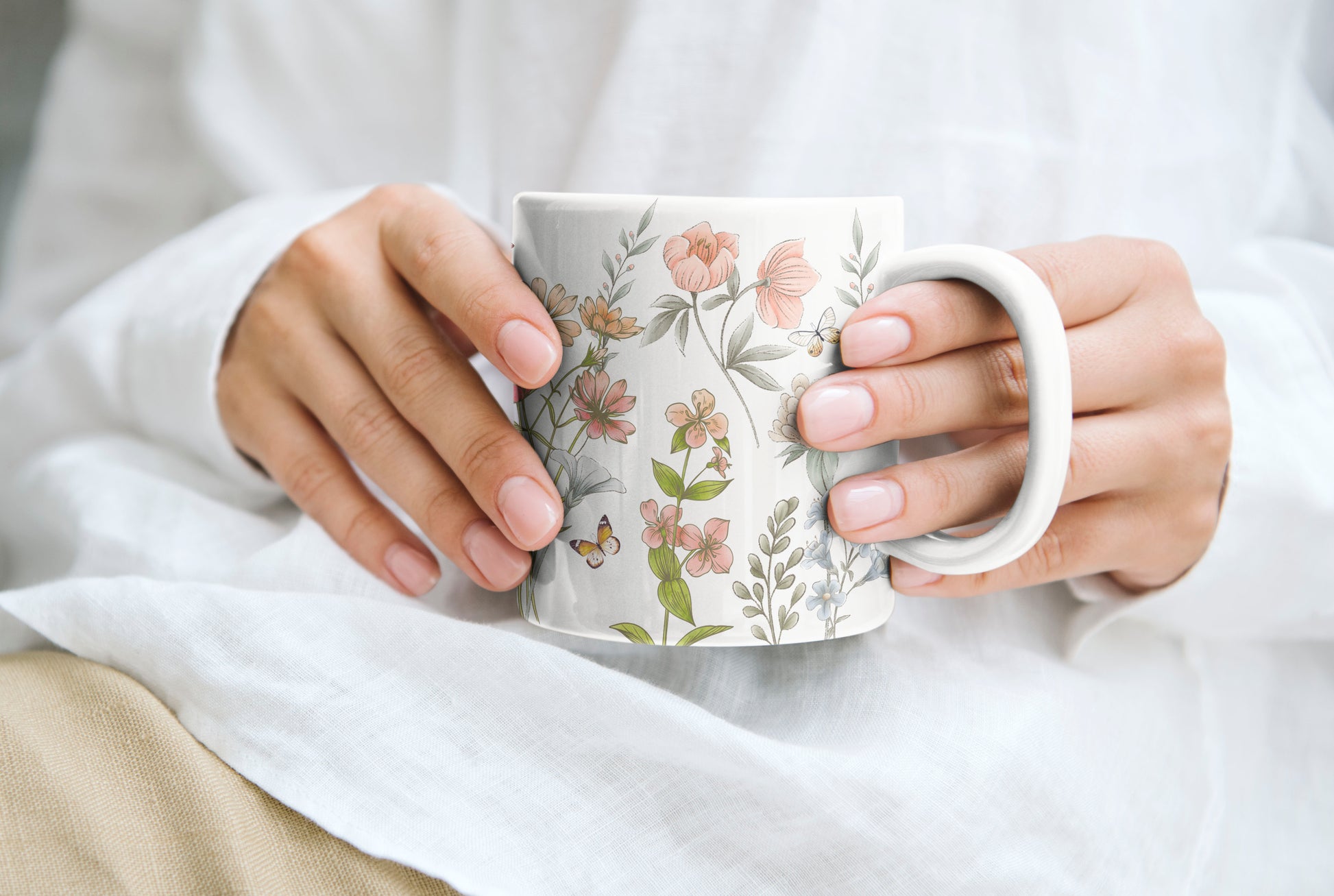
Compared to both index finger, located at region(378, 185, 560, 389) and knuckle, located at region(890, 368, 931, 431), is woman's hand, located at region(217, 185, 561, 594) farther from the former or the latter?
knuckle, located at region(890, 368, 931, 431)

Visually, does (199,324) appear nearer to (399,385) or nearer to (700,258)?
(399,385)

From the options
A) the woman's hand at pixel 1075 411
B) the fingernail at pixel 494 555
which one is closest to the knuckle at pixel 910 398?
the woman's hand at pixel 1075 411

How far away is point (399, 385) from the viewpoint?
21.2 inches

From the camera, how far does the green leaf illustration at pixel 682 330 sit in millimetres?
407

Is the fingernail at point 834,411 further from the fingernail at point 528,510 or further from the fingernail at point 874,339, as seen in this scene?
the fingernail at point 528,510

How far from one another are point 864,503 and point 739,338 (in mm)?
105

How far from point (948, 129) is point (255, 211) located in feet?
1.95

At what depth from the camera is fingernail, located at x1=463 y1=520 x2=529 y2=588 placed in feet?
1.62

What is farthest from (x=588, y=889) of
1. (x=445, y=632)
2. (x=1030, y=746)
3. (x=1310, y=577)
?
(x=1310, y=577)

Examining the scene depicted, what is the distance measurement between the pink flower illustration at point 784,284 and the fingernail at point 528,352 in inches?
4.1

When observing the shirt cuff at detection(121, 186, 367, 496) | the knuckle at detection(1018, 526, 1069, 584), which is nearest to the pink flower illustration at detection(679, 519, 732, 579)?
the knuckle at detection(1018, 526, 1069, 584)

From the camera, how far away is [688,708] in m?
0.46

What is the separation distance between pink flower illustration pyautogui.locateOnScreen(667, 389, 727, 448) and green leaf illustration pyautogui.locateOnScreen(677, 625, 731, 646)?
0.30ft

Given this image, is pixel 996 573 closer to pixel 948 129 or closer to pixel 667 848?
pixel 667 848
